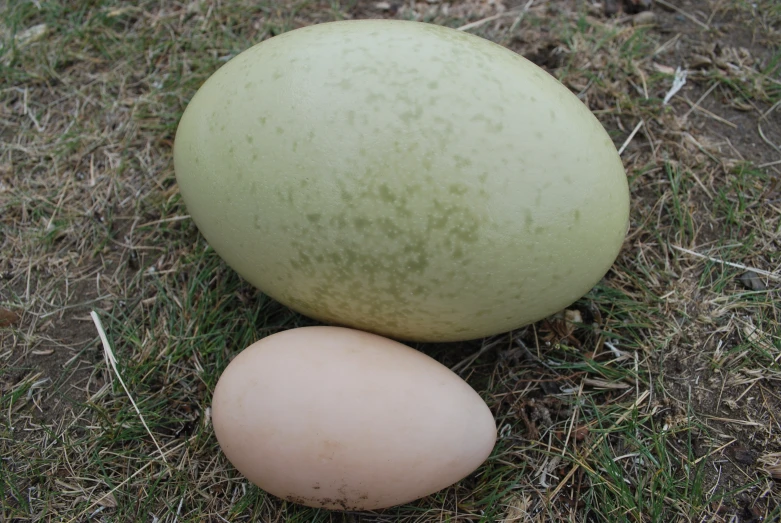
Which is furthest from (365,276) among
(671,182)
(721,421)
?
(671,182)

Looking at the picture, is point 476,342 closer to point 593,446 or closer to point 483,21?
point 593,446

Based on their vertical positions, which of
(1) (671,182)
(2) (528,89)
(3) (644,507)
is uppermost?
(2) (528,89)

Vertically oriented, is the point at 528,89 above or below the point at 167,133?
above

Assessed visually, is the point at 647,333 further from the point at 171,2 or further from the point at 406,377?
the point at 171,2

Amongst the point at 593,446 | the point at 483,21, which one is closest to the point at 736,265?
the point at 593,446

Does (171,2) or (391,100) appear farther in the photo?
(171,2)

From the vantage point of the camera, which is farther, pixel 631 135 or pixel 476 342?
pixel 631 135
